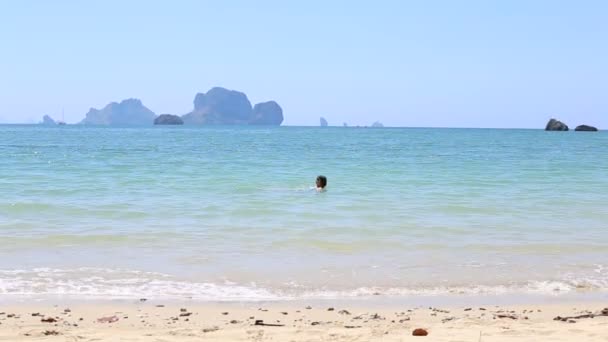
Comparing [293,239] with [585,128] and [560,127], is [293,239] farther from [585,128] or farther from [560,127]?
[585,128]

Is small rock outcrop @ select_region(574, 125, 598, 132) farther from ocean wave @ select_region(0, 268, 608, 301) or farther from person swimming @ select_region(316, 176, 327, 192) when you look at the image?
ocean wave @ select_region(0, 268, 608, 301)

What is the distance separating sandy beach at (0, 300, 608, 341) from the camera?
666cm

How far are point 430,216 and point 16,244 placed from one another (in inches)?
357

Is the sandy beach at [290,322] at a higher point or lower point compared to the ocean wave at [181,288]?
higher

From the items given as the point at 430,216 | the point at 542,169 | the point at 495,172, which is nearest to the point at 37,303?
the point at 430,216

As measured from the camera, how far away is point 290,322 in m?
7.41

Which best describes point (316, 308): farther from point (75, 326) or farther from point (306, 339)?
point (75, 326)

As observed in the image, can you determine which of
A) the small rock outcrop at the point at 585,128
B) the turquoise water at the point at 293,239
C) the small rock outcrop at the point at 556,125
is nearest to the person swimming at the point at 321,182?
the turquoise water at the point at 293,239

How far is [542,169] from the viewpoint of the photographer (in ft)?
113

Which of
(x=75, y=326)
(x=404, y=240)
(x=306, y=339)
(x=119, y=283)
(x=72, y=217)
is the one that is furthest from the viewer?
(x=72, y=217)

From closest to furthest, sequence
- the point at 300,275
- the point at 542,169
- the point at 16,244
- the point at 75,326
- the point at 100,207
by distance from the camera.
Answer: the point at 75,326
the point at 300,275
the point at 16,244
the point at 100,207
the point at 542,169

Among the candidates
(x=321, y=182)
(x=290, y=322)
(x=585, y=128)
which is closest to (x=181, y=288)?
(x=290, y=322)

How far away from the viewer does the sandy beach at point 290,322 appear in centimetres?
666

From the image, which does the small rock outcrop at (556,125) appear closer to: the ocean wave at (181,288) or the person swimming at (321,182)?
the person swimming at (321,182)
